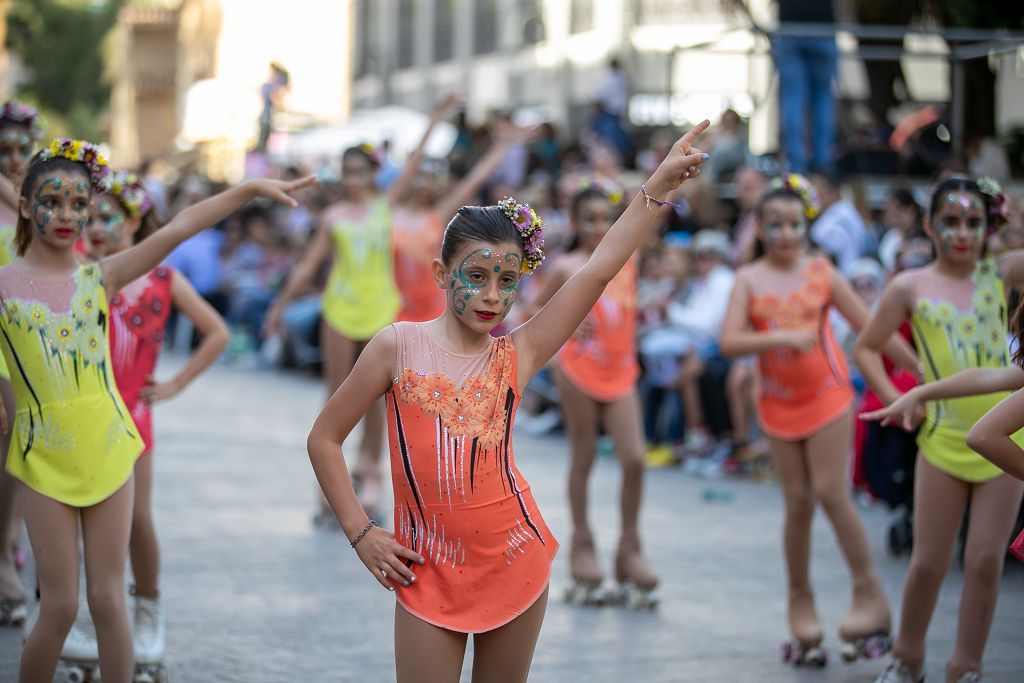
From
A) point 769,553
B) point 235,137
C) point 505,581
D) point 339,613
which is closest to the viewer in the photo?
point 505,581

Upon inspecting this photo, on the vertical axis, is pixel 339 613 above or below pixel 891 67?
below

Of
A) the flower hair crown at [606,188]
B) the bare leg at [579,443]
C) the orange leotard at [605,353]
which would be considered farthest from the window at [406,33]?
the bare leg at [579,443]

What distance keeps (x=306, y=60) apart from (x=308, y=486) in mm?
41029

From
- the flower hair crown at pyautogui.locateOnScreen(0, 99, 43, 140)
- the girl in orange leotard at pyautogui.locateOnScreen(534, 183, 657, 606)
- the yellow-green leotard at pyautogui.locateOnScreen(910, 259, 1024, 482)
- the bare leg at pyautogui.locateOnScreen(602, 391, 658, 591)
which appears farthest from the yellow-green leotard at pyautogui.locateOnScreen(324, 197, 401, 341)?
the yellow-green leotard at pyautogui.locateOnScreen(910, 259, 1024, 482)

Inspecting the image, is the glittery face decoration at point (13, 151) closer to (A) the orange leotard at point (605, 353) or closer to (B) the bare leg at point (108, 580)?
(B) the bare leg at point (108, 580)

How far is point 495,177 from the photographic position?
64.0ft

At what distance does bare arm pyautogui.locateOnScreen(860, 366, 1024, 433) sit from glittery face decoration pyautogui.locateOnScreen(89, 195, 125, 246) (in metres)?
3.52

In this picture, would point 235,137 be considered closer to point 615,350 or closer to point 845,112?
point 845,112

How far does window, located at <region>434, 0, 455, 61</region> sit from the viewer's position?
4119 centimetres

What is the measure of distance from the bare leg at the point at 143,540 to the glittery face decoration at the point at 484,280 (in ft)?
8.04

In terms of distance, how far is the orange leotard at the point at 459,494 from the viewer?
4.42 m

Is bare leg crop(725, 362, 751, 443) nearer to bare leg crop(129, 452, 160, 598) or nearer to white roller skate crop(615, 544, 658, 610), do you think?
white roller skate crop(615, 544, 658, 610)

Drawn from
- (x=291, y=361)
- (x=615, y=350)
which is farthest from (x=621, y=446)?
(x=291, y=361)

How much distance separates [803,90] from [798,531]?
8.08 m
